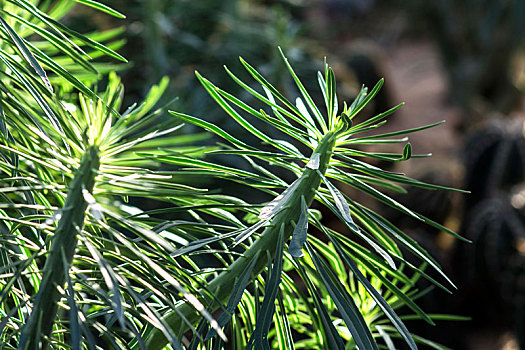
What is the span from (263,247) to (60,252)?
9cm

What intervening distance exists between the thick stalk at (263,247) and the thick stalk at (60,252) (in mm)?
55

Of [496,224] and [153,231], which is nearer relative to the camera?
[153,231]

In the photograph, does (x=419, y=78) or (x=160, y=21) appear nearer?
(x=160, y=21)

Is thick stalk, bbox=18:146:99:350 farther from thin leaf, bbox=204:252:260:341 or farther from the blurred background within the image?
the blurred background

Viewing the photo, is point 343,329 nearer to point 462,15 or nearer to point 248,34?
point 248,34

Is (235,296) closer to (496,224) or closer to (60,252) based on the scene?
(60,252)

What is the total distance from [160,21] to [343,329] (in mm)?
1551

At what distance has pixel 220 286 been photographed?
289 millimetres

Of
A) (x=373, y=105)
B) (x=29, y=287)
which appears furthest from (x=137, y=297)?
(x=373, y=105)

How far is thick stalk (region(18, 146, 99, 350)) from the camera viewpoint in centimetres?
25

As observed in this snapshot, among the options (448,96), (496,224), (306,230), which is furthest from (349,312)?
(448,96)

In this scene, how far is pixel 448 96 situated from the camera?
3.45m

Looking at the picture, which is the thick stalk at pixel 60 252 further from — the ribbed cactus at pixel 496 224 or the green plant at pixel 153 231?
the ribbed cactus at pixel 496 224

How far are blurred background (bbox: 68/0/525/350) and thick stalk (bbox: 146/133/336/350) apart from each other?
305 mm
